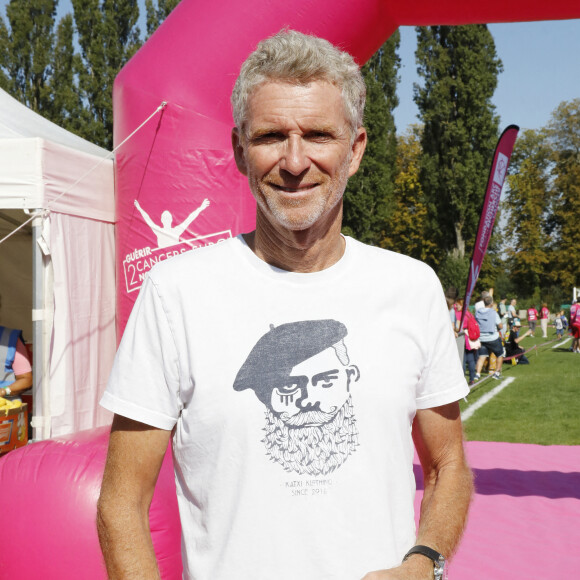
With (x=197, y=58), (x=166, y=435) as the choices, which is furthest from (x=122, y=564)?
(x=197, y=58)

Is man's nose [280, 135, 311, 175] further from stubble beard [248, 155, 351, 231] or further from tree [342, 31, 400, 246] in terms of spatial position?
tree [342, 31, 400, 246]

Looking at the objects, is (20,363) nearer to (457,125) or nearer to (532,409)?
(532,409)

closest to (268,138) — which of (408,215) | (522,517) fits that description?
(522,517)

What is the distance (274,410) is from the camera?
1.42 m

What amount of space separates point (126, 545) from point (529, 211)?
149ft

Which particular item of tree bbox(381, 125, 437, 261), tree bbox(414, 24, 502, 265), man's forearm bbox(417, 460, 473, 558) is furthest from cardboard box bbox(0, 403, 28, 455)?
tree bbox(381, 125, 437, 261)

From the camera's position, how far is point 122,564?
1.41 meters

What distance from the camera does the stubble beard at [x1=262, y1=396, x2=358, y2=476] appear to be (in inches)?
55.4

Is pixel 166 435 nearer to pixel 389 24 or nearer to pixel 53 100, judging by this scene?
pixel 389 24

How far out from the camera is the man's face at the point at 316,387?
1430 millimetres

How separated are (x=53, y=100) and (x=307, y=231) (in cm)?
2417

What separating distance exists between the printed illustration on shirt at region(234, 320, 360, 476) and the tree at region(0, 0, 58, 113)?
24202mm

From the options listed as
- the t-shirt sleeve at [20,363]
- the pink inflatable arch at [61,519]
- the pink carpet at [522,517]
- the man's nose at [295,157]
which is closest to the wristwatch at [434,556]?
the man's nose at [295,157]

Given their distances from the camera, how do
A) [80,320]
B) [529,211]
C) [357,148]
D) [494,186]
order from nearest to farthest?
[357,148] < [80,320] < [494,186] < [529,211]
